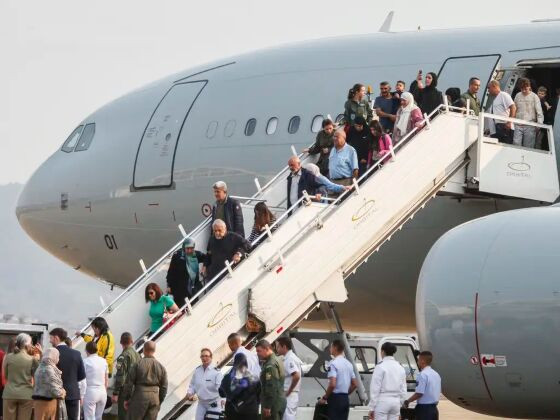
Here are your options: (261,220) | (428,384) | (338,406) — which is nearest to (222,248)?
(261,220)

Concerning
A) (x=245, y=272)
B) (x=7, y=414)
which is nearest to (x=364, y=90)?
(x=245, y=272)

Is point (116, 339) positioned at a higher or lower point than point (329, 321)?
higher

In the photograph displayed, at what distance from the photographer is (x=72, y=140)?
2417cm

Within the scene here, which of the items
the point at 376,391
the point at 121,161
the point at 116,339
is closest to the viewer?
the point at 376,391

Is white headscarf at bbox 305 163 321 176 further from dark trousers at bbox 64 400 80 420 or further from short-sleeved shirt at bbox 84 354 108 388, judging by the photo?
dark trousers at bbox 64 400 80 420

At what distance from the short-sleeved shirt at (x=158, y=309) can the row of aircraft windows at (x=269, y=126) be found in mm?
4208

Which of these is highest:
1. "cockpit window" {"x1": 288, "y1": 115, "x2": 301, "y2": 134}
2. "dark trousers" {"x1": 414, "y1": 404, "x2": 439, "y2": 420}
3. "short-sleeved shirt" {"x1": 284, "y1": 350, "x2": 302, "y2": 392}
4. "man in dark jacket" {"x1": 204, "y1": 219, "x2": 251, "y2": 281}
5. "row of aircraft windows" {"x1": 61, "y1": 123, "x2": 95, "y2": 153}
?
"cockpit window" {"x1": 288, "y1": 115, "x2": 301, "y2": 134}

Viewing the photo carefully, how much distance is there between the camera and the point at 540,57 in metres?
17.9

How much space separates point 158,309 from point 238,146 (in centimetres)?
463

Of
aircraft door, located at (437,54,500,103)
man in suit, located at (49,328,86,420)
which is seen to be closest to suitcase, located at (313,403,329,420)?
man in suit, located at (49,328,86,420)

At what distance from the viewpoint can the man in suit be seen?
15258 millimetres

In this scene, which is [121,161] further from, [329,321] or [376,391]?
[376,391]

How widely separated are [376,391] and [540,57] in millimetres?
5323

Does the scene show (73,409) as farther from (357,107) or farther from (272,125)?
(272,125)
